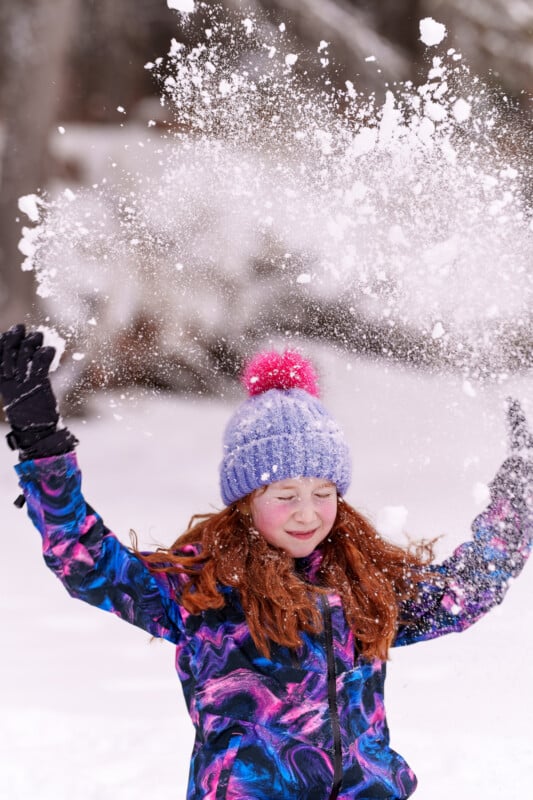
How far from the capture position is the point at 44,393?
1.35 m

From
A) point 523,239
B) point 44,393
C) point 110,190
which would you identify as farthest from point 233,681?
point 110,190

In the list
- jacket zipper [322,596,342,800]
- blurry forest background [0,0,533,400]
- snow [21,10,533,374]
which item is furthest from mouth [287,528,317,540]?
blurry forest background [0,0,533,400]

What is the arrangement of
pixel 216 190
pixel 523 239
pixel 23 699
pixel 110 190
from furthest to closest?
pixel 110 190 → pixel 216 190 → pixel 523 239 → pixel 23 699

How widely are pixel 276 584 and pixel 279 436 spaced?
250 millimetres

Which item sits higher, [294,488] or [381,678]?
[294,488]

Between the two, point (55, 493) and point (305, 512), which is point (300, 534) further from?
point (55, 493)

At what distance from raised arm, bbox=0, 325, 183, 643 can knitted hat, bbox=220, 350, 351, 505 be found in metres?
0.25

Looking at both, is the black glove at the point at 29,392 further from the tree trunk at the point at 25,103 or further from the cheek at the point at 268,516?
the tree trunk at the point at 25,103

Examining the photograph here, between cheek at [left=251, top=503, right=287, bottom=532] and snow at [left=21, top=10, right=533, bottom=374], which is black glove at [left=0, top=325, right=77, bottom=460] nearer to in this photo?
cheek at [left=251, top=503, right=287, bottom=532]

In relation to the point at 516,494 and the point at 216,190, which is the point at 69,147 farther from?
the point at 516,494

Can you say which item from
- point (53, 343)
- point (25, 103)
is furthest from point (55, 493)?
point (25, 103)

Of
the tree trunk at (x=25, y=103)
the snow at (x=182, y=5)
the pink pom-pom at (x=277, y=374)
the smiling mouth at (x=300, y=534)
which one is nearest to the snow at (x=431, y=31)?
the snow at (x=182, y=5)

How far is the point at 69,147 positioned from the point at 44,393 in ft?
14.3

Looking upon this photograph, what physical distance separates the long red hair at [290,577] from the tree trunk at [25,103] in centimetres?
399
